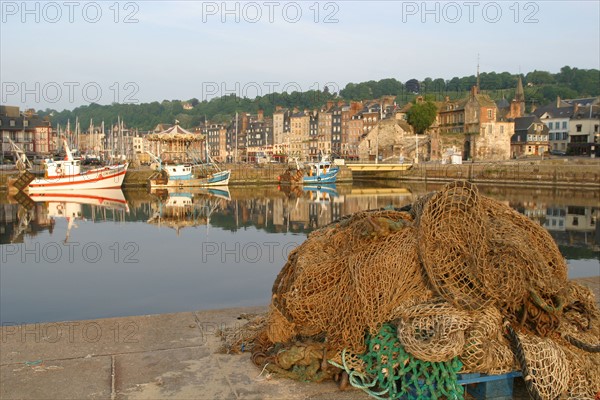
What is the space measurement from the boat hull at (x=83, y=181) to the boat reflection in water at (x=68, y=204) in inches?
25.5

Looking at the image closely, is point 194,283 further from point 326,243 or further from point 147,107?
point 147,107

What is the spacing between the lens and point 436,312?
4164 millimetres

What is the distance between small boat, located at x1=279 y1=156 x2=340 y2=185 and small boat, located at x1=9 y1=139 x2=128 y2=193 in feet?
49.8

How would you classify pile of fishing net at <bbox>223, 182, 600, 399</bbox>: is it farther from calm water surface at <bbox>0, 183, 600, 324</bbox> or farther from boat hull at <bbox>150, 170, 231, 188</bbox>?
boat hull at <bbox>150, 170, 231, 188</bbox>

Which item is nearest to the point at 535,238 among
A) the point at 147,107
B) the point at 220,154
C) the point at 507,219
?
the point at 507,219

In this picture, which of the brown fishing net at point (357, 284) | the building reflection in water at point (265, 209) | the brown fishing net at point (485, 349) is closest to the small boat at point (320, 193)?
the building reflection in water at point (265, 209)

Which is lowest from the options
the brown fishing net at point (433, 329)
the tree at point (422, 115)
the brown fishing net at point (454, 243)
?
the brown fishing net at point (433, 329)

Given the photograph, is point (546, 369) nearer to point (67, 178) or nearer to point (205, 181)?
point (67, 178)

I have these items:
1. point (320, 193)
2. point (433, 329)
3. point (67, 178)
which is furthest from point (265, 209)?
point (433, 329)

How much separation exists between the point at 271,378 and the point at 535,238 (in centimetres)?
257

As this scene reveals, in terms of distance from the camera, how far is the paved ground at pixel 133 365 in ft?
14.5

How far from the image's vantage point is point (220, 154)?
A: 11500cm

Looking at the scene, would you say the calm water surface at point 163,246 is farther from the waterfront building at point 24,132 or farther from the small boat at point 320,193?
the waterfront building at point 24,132

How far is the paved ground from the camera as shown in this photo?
441 cm
